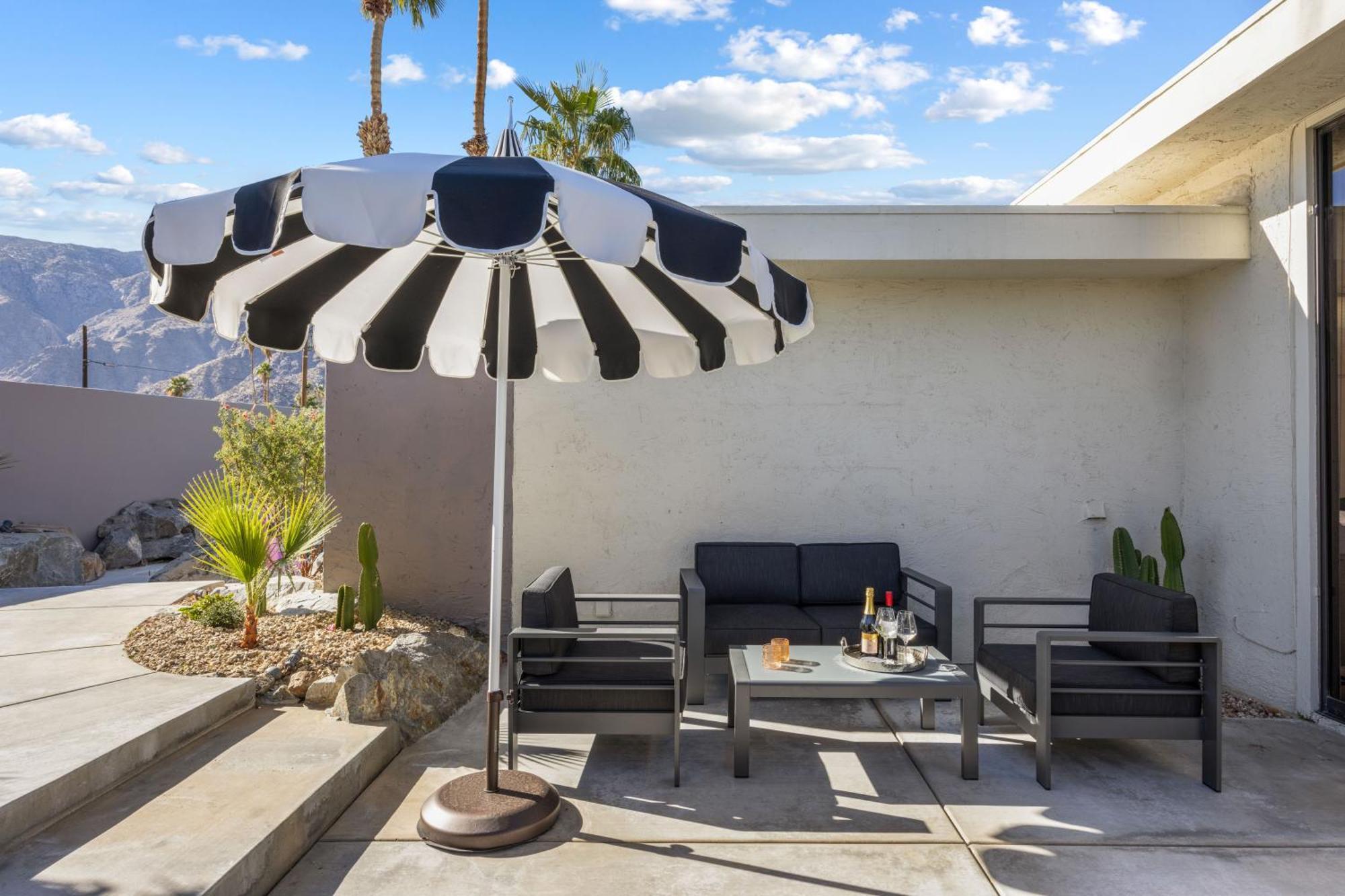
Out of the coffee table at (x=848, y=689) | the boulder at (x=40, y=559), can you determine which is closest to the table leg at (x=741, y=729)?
the coffee table at (x=848, y=689)

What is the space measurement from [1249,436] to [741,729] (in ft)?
12.8

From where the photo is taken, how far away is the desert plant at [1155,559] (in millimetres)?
5480

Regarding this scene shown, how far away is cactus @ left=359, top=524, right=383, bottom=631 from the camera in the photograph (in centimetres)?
536

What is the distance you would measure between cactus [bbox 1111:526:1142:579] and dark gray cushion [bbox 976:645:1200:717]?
1624 mm

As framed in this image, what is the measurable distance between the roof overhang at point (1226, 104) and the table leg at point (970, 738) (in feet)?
11.3

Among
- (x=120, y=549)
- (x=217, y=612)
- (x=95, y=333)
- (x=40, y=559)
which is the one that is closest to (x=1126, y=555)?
(x=217, y=612)

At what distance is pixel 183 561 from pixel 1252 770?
11503 millimetres

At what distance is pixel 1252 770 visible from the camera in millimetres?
3908

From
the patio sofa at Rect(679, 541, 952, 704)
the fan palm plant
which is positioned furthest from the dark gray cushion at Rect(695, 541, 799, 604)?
the fan palm plant

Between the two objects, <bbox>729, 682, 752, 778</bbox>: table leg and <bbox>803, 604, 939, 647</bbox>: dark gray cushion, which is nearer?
<bbox>729, 682, 752, 778</bbox>: table leg

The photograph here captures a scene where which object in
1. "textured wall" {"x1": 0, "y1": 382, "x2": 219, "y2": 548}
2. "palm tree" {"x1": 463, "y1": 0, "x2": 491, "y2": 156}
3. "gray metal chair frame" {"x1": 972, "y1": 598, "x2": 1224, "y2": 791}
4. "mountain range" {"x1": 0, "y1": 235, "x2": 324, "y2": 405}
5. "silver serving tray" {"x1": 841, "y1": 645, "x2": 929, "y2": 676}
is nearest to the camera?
"gray metal chair frame" {"x1": 972, "y1": 598, "x2": 1224, "y2": 791}

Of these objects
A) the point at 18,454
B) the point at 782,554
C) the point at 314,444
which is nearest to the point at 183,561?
the point at 18,454

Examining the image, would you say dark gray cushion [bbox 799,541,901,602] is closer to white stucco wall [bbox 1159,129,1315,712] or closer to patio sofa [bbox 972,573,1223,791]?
patio sofa [bbox 972,573,1223,791]

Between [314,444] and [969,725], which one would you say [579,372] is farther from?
[314,444]
